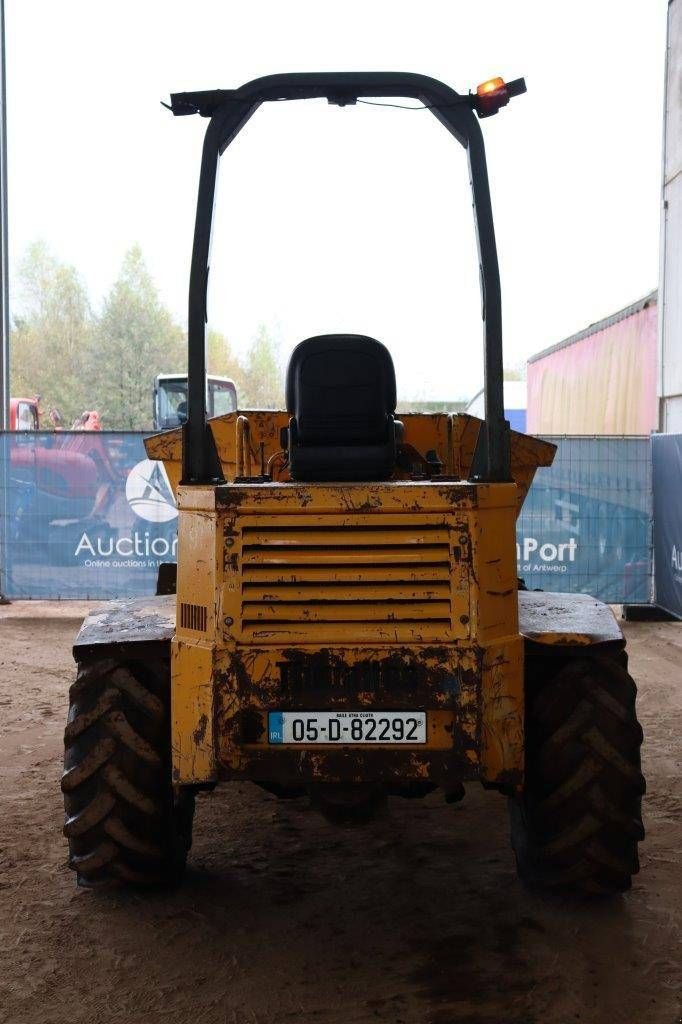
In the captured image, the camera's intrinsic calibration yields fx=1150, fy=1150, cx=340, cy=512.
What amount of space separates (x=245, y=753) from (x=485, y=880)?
1.44 meters

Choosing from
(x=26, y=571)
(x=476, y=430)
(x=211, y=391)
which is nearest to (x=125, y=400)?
(x=211, y=391)

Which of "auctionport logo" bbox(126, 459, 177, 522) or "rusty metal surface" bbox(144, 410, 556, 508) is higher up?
"rusty metal surface" bbox(144, 410, 556, 508)

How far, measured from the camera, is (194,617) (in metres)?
4.29

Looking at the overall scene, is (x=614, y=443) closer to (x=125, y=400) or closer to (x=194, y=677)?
(x=194, y=677)

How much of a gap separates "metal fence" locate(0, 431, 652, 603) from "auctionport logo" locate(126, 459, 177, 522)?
0.4 inches

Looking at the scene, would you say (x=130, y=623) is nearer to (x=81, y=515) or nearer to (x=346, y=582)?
(x=346, y=582)

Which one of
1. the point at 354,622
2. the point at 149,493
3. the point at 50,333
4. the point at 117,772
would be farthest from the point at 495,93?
the point at 50,333

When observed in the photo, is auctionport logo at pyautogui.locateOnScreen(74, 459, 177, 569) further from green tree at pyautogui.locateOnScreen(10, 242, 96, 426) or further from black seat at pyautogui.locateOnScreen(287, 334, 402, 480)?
green tree at pyautogui.locateOnScreen(10, 242, 96, 426)

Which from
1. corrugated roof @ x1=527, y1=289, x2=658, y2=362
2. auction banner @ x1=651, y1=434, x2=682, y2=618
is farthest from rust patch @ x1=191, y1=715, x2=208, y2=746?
corrugated roof @ x1=527, y1=289, x2=658, y2=362

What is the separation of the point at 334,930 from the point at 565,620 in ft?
5.05

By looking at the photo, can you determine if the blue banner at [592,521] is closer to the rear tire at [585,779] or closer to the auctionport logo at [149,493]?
the auctionport logo at [149,493]

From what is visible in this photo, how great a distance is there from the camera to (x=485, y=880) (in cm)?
496

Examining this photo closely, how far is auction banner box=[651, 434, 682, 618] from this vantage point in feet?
36.7

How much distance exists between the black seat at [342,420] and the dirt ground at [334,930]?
1779 millimetres
